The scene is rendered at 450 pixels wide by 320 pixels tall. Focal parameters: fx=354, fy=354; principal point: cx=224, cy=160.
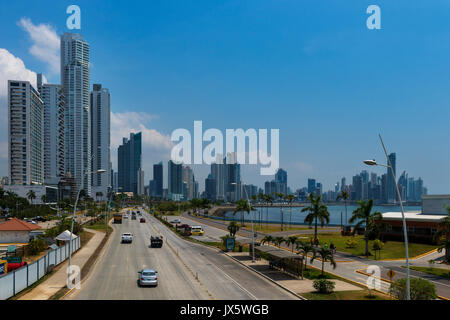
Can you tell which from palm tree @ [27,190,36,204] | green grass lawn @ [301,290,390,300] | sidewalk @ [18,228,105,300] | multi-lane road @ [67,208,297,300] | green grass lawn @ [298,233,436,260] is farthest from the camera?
palm tree @ [27,190,36,204]

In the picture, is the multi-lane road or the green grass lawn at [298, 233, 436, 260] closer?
the multi-lane road

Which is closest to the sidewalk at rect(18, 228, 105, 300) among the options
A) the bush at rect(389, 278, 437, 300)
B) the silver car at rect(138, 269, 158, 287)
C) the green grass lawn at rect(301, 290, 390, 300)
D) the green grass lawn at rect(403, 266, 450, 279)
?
the silver car at rect(138, 269, 158, 287)

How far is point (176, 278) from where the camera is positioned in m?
32.6

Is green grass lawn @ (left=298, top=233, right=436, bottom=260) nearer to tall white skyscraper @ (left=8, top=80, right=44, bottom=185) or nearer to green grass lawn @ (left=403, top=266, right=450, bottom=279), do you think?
green grass lawn @ (left=403, top=266, right=450, bottom=279)

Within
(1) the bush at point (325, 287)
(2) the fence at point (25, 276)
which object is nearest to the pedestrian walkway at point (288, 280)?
(1) the bush at point (325, 287)

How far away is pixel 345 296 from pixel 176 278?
48.6 feet

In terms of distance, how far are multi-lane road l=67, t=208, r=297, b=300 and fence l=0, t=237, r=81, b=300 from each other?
3988 millimetres

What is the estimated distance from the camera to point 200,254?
4884cm

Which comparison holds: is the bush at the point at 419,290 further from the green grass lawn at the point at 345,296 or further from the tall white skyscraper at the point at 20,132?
the tall white skyscraper at the point at 20,132

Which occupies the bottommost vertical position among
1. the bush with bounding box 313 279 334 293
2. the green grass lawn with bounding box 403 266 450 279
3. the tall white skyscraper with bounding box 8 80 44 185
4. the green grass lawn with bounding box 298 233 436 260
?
the green grass lawn with bounding box 298 233 436 260

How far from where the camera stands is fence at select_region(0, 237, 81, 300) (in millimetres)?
24391

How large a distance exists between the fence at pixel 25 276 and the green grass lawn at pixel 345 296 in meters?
21.3

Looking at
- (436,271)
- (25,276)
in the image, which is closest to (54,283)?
(25,276)
